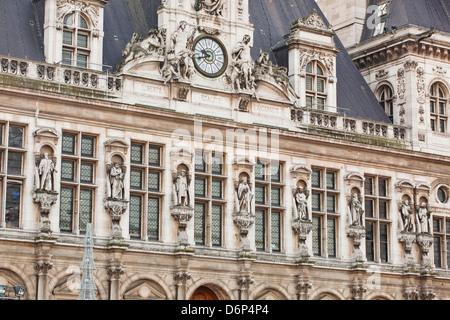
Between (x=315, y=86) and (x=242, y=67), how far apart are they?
400 centimetres

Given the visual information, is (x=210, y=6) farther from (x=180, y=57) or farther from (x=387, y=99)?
(x=387, y=99)

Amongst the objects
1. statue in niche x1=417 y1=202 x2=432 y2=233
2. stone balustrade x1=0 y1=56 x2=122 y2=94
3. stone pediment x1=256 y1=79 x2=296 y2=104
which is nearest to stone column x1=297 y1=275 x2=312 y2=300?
statue in niche x1=417 y1=202 x2=432 y2=233

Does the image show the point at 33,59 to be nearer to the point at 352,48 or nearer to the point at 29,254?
the point at 29,254

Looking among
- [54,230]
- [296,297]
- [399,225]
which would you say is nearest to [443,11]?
[399,225]

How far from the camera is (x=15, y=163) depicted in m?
29.5

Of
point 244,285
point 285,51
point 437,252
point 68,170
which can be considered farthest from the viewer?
point 437,252

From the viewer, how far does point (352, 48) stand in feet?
137

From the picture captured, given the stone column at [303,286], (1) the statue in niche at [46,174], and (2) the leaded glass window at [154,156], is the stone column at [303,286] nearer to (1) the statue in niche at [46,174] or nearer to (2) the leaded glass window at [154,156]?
(2) the leaded glass window at [154,156]

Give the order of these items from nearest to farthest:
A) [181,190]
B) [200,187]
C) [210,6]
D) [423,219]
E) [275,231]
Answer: [181,190] < [200,187] < [210,6] < [275,231] < [423,219]

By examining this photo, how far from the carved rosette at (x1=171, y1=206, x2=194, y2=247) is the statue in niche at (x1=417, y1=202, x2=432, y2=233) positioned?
32.3 ft

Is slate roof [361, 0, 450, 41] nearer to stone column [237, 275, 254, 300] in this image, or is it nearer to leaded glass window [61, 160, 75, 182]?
stone column [237, 275, 254, 300]

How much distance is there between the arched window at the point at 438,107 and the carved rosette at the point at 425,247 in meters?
4.62

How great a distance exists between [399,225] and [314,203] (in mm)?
3735

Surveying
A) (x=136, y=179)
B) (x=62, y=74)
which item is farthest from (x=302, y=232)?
(x=62, y=74)
